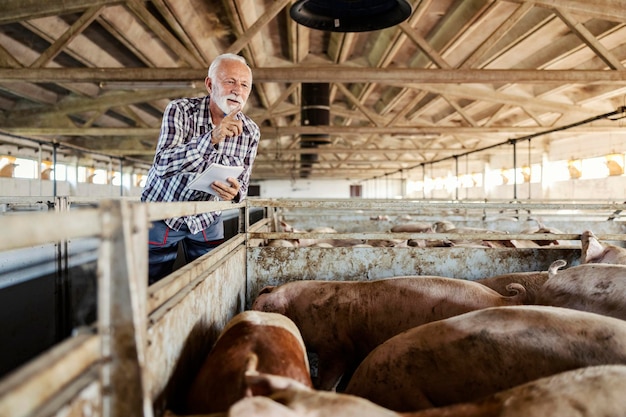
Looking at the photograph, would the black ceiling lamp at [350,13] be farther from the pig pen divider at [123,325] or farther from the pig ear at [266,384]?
the pig ear at [266,384]

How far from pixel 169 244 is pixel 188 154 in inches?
22.6

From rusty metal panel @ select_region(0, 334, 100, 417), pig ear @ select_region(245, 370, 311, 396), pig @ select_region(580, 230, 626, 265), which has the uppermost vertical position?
rusty metal panel @ select_region(0, 334, 100, 417)

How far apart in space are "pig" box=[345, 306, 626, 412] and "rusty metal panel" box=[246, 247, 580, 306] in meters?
1.33

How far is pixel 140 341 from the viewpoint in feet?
3.03

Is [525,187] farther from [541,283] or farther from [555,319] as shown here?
[555,319]

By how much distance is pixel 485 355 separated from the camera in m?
1.60

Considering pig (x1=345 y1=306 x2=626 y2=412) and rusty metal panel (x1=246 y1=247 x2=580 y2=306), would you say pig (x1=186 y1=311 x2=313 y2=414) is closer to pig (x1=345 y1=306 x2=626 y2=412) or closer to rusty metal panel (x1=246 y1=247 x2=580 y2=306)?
pig (x1=345 y1=306 x2=626 y2=412)

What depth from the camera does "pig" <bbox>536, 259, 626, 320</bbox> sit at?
212 cm

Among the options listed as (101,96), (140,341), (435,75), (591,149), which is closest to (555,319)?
(140,341)

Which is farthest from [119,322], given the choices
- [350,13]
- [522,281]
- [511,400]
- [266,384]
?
[522,281]

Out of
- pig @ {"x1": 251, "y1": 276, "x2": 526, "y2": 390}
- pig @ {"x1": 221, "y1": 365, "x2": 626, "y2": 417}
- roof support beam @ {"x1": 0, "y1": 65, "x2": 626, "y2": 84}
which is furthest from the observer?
roof support beam @ {"x1": 0, "y1": 65, "x2": 626, "y2": 84}

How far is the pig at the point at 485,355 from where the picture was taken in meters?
1.50

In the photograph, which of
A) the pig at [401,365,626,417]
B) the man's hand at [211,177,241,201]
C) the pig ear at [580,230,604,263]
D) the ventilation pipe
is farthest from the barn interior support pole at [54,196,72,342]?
the ventilation pipe

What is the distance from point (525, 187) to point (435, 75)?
1214 centimetres
